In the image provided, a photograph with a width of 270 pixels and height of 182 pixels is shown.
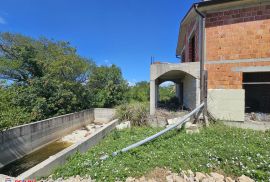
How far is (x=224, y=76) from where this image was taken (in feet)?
23.6

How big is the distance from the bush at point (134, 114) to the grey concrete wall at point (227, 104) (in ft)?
9.82

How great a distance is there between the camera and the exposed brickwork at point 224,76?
22.9 ft

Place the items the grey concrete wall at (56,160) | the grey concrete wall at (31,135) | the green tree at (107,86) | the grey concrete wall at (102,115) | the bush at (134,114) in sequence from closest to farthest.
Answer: the grey concrete wall at (56,160) < the grey concrete wall at (31,135) < the bush at (134,114) < the grey concrete wall at (102,115) < the green tree at (107,86)

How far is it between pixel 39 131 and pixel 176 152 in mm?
7053

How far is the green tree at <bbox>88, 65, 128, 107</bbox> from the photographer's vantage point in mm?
15264

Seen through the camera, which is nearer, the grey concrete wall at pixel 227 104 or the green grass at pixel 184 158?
the green grass at pixel 184 158

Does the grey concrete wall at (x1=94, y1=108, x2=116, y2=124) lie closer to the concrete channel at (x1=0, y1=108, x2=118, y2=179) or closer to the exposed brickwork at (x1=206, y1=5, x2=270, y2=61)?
the concrete channel at (x1=0, y1=108, x2=118, y2=179)

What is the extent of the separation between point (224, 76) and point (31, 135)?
923 cm

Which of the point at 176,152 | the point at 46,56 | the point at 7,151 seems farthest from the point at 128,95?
the point at 176,152

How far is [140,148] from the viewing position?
4.80 m

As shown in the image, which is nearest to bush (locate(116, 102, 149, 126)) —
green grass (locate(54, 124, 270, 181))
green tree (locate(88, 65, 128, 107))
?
green grass (locate(54, 124, 270, 181))

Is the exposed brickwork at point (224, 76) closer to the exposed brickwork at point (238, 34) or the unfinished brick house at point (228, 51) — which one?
the unfinished brick house at point (228, 51)

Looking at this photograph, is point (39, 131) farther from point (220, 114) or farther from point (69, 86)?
point (220, 114)

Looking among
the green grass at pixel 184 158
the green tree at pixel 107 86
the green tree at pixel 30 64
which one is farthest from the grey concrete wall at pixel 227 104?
the green tree at pixel 30 64
